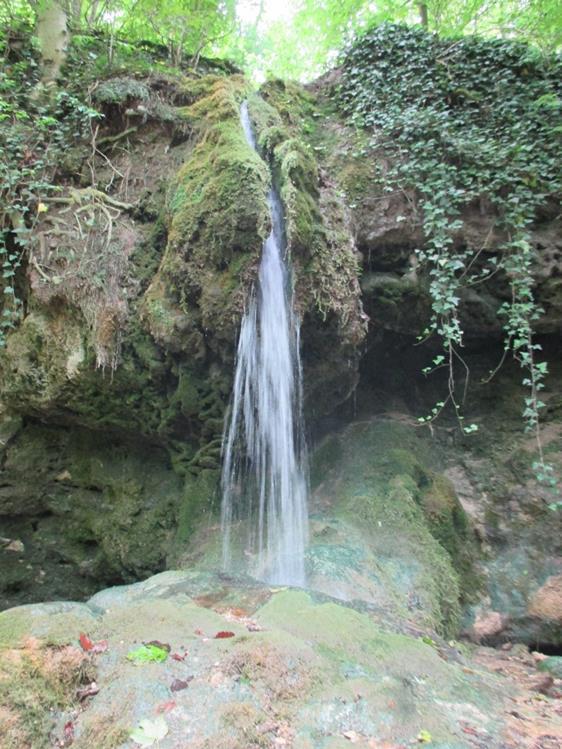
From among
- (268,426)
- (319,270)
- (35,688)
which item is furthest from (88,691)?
(319,270)

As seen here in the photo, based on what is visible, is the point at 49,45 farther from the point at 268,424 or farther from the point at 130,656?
the point at 130,656

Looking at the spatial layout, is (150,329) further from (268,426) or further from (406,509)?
(406,509)

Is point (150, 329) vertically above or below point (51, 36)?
below

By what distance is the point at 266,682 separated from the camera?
97.3 inches

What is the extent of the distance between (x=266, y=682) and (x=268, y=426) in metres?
3.12

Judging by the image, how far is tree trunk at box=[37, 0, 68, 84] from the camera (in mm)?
7695

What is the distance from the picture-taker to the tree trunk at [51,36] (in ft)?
25.2

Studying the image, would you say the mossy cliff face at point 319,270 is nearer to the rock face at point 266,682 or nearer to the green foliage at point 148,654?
the rock face at point 266,682

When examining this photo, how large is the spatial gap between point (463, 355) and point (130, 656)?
21.6ft

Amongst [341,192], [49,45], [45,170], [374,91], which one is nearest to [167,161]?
[45,170]

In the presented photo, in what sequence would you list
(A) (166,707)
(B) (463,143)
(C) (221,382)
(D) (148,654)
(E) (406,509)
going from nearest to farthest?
(A) (166,707), (D) (148,654), (C) (221,382), (E) (406,509), (B) (463,143)

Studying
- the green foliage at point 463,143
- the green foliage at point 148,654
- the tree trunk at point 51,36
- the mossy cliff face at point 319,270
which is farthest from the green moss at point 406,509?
the tree trunk at point 51,36

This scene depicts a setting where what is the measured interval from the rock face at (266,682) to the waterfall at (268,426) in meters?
1.92

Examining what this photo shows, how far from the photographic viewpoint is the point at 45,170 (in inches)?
266
